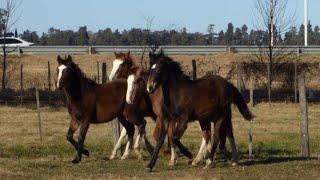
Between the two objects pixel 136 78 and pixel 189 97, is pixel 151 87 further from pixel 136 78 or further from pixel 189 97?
pixel 136 78

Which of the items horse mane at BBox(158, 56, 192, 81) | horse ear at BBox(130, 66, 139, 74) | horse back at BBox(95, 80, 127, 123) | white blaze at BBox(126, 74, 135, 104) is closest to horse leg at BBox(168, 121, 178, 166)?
horse mane at BBox(158, 56, 192, 81)

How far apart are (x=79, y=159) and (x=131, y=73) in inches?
84.0

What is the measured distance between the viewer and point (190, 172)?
43.9 feet

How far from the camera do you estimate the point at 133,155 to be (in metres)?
16.9

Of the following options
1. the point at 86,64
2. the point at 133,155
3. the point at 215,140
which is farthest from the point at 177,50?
the point at 215,140

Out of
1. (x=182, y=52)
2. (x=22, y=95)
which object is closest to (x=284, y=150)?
(x=22, y=95)

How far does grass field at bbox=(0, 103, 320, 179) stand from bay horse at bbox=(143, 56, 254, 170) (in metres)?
0.80

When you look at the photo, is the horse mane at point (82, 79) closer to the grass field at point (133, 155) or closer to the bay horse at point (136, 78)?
the bay horse at point (136, 78)

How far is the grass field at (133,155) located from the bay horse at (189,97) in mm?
800

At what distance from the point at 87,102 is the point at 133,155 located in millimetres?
2104

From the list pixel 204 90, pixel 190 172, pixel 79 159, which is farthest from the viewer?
pixel 79 159

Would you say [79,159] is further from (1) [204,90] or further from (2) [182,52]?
(2) [182,52]

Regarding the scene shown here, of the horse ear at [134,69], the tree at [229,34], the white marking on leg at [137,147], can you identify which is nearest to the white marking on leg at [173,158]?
the white marking on leg at [137,147]

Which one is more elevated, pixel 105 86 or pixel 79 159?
pixel 105 86
